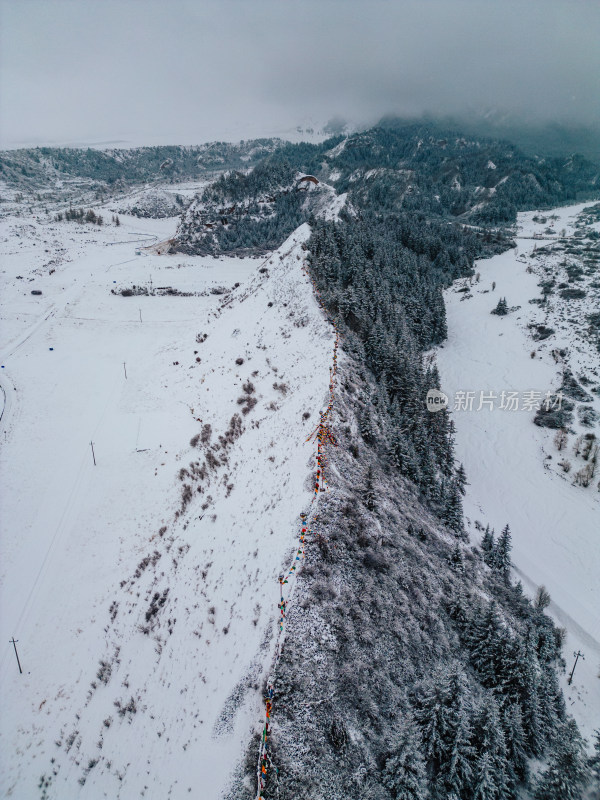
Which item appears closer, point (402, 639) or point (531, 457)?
point (402, 639)

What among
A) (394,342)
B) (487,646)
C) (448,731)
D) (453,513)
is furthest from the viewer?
(394,342)

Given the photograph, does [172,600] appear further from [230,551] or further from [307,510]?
[307,510]

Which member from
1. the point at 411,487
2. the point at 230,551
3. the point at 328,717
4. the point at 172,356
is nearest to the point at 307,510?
the point at 230,551

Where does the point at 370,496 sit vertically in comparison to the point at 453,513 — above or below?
above

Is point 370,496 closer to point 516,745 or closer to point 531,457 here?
point 516,745

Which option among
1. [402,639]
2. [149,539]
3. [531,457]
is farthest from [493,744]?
[531,457]

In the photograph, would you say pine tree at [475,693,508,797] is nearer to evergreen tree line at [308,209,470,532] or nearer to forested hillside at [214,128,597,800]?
forested hillside at [214,128,597,800]

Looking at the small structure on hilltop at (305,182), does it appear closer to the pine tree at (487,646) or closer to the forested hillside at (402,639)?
the forested hillside at (402,639)

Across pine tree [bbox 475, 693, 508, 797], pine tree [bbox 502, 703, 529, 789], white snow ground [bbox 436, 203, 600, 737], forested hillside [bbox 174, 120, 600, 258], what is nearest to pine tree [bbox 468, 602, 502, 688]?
pine tree [bbox 502, 703, 529, 789]
